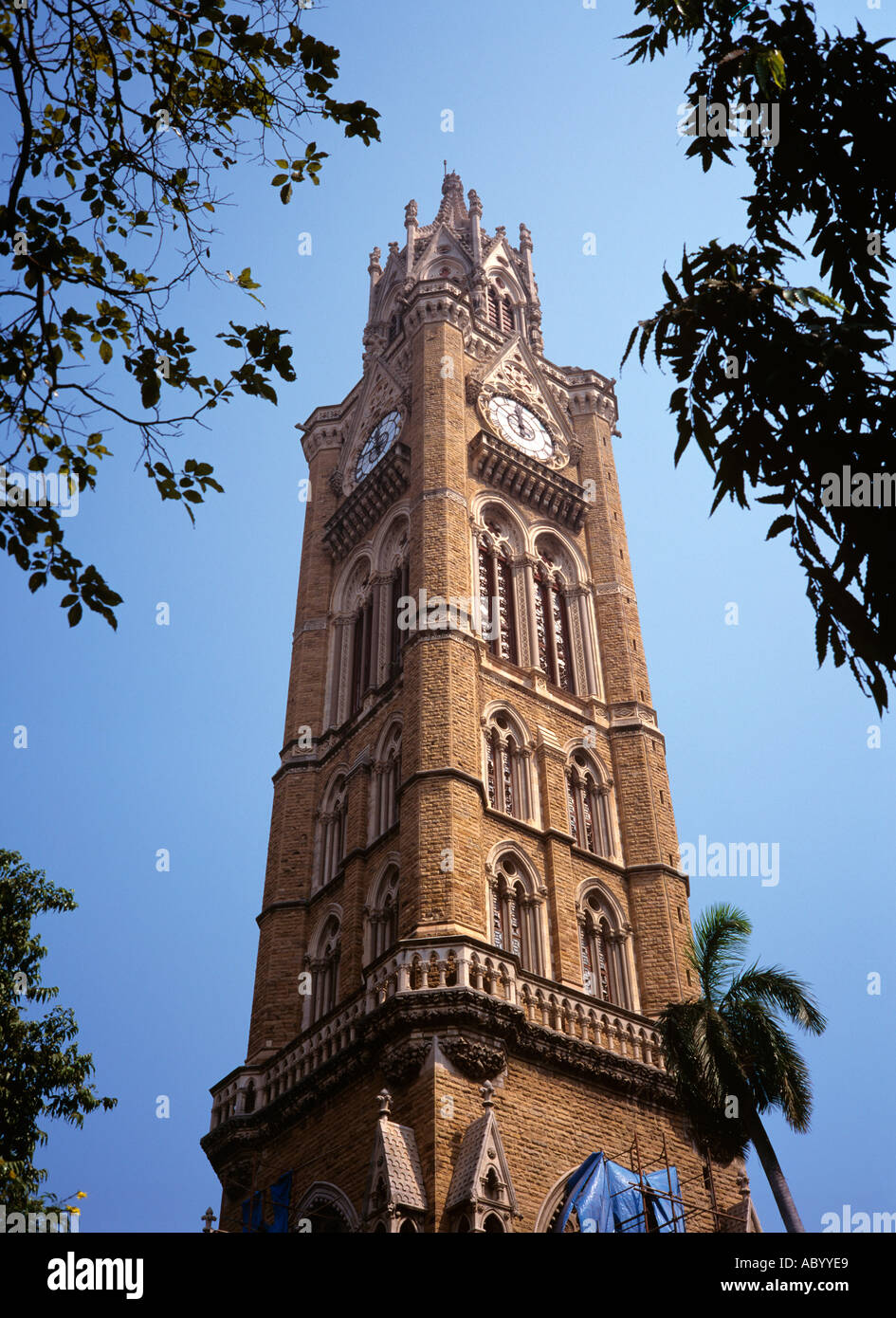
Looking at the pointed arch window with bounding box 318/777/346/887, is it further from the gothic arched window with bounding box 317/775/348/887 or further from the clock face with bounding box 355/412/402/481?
the clock face with bounding box 355/412/402/481

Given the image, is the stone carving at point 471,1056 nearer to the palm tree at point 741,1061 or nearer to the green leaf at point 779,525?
the palm tree at point 741,1061

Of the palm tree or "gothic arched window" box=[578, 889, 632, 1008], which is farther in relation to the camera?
"gothic arched window" box=[578, 889, 632, 1008]

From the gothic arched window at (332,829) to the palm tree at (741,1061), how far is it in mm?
12365

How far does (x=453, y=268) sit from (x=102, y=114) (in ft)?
129

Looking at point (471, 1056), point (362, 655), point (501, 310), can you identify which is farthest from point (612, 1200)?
point (501, 310)

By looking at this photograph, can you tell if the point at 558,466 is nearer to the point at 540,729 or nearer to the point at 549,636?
the point at 549,636

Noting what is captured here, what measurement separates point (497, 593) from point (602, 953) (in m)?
10.2

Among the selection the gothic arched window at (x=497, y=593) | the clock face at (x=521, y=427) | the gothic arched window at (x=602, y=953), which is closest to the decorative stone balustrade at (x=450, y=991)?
the gothic arched window at (x=602, y=953)

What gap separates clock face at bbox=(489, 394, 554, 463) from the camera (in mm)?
39344

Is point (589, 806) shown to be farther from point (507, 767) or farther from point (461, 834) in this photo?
Answer: point (461, 834)

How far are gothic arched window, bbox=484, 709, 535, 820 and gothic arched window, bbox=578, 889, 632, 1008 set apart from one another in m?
2.55

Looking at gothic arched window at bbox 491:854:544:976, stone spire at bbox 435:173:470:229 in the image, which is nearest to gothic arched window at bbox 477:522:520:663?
gothic arched window at bbox 491:854:544:976

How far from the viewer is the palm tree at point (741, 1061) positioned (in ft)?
65.8

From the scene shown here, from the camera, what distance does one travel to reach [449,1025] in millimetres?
23438
